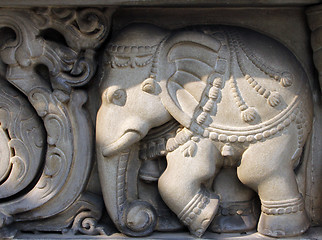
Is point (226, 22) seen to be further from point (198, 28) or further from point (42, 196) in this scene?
point (42, 196)

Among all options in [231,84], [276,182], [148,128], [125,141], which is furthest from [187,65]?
[276,182]

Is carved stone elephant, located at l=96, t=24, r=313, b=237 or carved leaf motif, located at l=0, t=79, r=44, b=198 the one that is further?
carved leaf motif, located at l=0, t=79, r=44, b=198

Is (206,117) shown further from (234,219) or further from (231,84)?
(234,219)

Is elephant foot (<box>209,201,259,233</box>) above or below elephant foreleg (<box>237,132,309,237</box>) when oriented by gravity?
below

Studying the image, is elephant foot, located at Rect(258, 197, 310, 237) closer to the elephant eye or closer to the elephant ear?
the elephant ear

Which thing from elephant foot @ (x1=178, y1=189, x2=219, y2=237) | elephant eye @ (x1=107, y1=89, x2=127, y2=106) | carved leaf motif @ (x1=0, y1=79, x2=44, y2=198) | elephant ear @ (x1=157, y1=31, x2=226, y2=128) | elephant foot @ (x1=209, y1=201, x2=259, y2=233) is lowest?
elephant foot @ (x1=209, y1=201, x2=259, y2=233)

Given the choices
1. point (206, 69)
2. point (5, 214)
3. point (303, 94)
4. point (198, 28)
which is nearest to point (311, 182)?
point (303, 94)

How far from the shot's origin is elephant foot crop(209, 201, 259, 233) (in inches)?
86.4

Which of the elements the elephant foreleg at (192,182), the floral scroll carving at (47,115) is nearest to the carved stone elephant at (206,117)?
the elephant foreleg at (192,182)

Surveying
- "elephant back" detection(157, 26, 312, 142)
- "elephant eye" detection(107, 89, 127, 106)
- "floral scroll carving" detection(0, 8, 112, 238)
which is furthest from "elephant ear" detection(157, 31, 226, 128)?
"floral scroll carving" detection(0, 8, 112, 238)

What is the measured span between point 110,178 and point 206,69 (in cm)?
66

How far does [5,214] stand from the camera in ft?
7.11

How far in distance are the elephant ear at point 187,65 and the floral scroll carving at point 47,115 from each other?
1.03ft

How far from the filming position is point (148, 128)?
2.14 m
